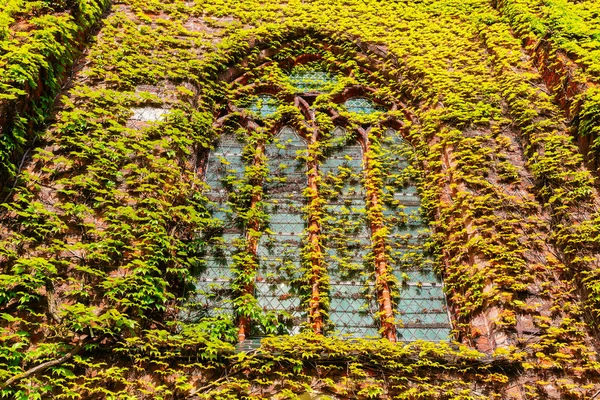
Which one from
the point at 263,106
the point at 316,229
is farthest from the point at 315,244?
the point at 263,106

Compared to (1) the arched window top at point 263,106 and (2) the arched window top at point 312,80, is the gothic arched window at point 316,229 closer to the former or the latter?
(1) the arched window top at point 263,106

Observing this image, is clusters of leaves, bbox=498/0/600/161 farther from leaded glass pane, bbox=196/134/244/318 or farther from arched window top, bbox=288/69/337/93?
leaded glass pane, bbox=196/134/244/318

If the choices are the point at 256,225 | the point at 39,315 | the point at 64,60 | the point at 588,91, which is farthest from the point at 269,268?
the point at 588,91

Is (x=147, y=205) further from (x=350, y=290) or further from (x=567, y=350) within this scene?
(x=567, y=350)

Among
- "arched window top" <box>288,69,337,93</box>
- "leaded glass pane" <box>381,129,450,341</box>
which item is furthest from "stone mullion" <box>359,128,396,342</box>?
"arched window top" <box>288,69,337,93</box>

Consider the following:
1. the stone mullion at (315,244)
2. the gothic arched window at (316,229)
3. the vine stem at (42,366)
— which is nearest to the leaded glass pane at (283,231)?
the gothic arched window at (316,229)

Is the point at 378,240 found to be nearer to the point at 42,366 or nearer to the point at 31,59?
the point at 42,366
